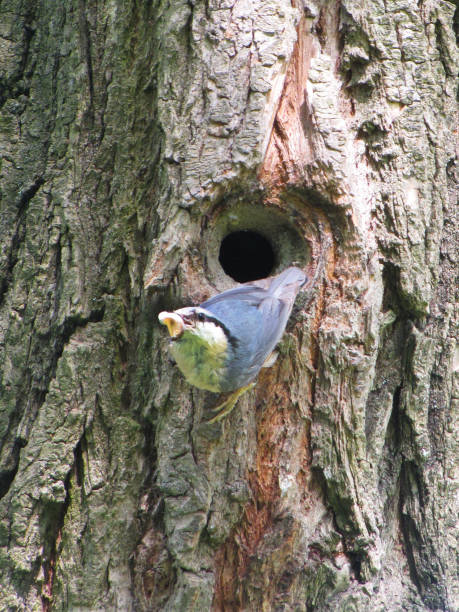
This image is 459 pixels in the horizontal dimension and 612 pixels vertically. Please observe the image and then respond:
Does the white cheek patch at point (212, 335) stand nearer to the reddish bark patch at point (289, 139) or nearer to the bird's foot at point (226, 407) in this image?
the bird's foot at point (226, 407)

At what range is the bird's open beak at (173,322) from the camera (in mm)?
1838

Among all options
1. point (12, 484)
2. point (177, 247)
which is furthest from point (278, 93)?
point (12, 484)

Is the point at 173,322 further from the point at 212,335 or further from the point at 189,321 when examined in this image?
the point at 212,335

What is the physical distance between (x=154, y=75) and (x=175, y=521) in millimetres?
1421

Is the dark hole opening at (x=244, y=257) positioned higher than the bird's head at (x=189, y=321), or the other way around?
the dark hole opening at (x=244, y=257)

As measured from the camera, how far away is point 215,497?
6.62 ft

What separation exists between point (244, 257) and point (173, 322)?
1.23 meters

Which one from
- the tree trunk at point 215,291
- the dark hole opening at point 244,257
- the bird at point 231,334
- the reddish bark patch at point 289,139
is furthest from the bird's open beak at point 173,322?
the dark hole opening at point 244,257

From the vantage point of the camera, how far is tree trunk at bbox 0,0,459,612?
203 centimetres

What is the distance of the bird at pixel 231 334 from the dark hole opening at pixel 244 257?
64 centimetres

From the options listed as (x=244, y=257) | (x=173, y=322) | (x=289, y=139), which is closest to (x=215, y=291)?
(x=173, y=322)

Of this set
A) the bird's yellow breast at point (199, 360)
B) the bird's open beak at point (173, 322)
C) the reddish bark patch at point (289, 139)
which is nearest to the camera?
the bird's open beak at point (173, 322)

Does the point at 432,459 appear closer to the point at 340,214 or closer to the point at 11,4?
the point at 340,214

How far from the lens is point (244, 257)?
3035 millimetres
